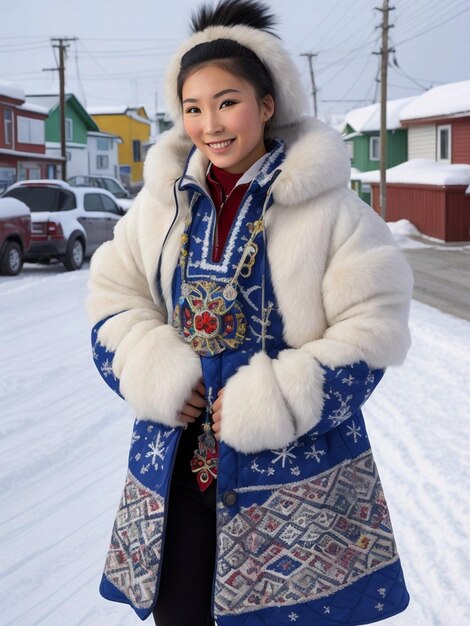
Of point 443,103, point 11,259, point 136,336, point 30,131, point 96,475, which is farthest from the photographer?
point 30,131

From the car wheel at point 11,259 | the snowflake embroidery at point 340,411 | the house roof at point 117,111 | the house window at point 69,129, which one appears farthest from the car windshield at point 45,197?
the house roof at point 117,111

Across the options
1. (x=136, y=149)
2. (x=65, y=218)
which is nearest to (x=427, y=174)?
(x=65, y=218)

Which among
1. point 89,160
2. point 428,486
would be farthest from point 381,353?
point 89,160

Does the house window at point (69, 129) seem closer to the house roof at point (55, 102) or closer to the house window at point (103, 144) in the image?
the house roof at point (55, 102)

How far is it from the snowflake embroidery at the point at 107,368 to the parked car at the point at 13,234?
1259 cm

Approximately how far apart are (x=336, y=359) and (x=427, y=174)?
24.3 m

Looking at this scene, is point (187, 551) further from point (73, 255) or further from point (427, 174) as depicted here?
point (427, 174)

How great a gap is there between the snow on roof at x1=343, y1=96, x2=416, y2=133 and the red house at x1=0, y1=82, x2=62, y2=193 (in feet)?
53.6

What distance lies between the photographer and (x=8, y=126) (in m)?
39.9

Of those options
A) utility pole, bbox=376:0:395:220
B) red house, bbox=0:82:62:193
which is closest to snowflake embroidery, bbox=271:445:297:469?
utility pole, bbox=376:0:395:220

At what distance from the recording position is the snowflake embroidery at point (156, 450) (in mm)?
2072

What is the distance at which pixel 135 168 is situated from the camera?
75000 millimetres

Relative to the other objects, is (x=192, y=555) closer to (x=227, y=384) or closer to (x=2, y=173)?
(x=227, y=384)

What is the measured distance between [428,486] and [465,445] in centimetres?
84
